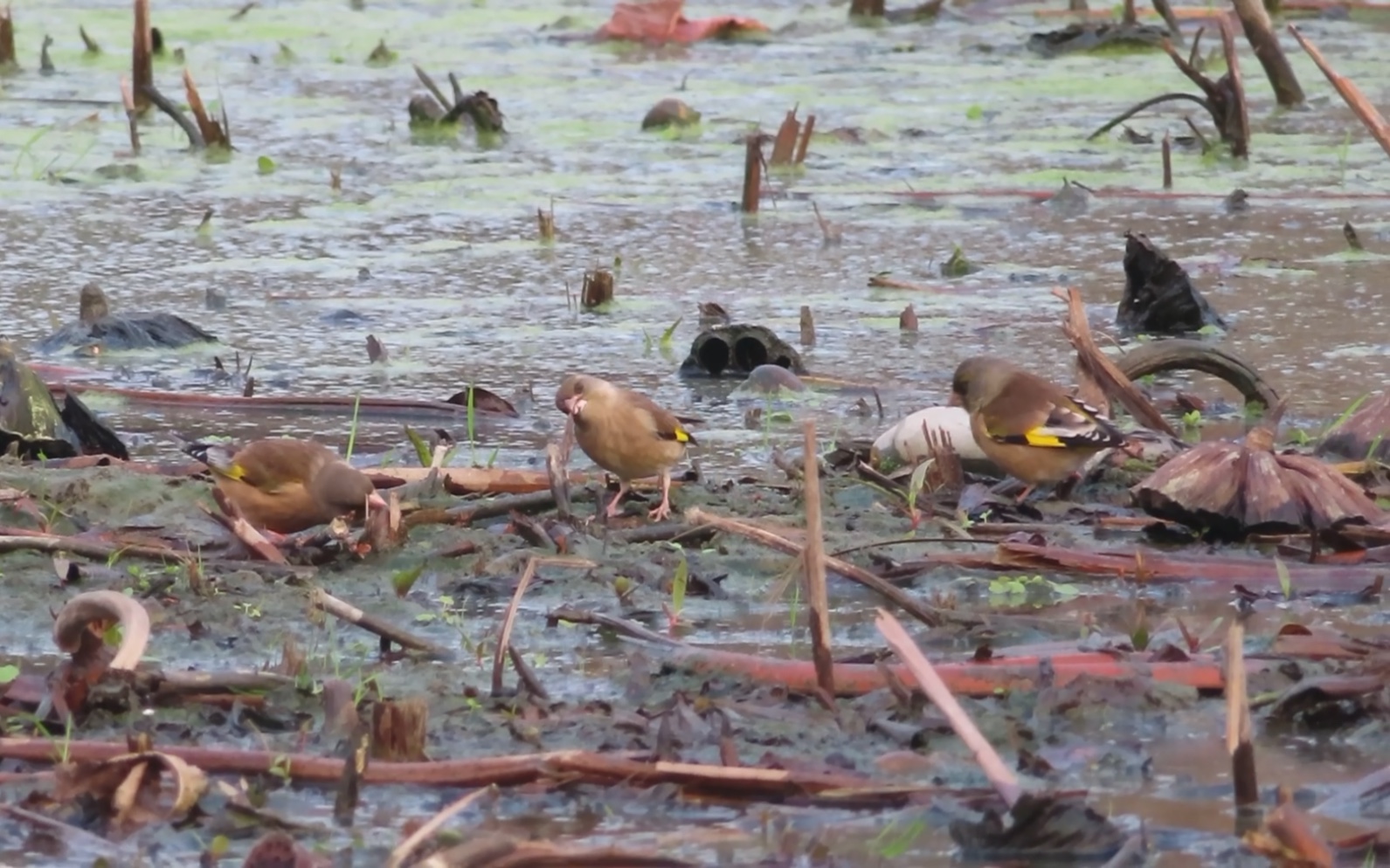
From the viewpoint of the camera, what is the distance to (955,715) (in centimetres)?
291

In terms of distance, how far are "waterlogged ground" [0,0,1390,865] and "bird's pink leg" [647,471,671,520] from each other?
0.10 meters

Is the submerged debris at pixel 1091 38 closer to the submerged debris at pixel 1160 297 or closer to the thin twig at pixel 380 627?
the submerged debris at pixel 1160 297

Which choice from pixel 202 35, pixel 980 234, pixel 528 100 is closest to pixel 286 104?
pixel 528 100

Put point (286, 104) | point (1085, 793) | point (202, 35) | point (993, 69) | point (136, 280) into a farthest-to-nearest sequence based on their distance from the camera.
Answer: point (202, 35)
point (993, 69)
point (286, 104)
point (136, 280)
point (1085, 793)

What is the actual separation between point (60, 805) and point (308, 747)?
425mm

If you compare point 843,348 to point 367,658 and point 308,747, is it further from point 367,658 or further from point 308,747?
point 308,747

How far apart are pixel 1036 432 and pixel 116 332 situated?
10.4 ft

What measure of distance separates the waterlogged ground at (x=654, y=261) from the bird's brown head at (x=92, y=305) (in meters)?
0.22

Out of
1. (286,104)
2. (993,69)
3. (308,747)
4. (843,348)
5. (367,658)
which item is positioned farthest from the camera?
(993,69)

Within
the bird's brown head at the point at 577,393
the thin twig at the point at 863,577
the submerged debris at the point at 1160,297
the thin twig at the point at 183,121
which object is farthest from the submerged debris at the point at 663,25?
the thin twig at the point at 863,577

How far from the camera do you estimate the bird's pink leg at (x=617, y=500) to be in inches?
204

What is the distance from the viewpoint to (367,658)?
158 inches

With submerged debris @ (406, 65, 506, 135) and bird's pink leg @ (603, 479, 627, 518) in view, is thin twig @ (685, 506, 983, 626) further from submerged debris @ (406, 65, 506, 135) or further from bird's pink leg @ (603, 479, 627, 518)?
submerged debris @ (406, 65, 506, 135)

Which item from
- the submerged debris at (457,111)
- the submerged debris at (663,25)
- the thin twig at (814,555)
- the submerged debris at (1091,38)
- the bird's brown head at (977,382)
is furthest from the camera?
the submerged debris at (663,25)
